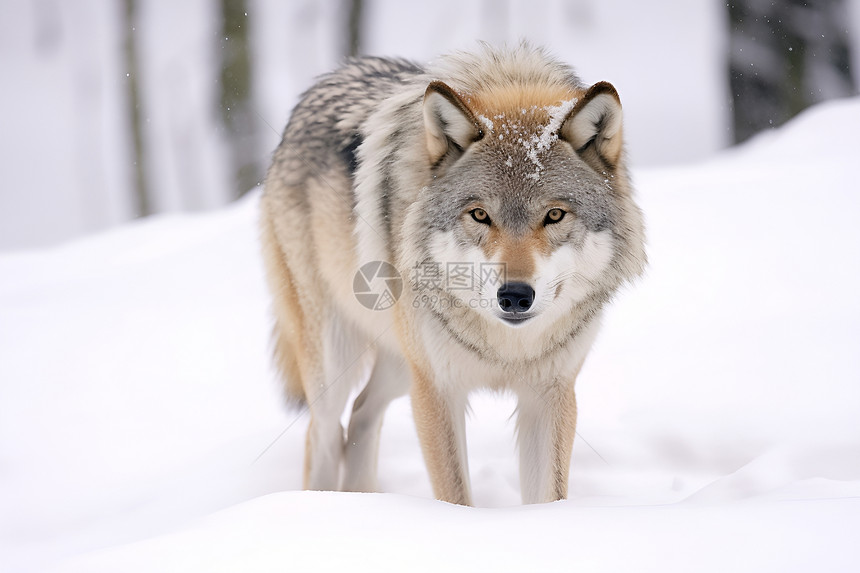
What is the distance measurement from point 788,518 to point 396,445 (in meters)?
2.43

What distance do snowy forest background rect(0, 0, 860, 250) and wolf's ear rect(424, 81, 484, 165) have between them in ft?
26.9

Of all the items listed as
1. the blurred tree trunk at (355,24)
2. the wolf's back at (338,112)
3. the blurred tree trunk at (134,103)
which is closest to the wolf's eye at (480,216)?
the wolf's back at (338,112)

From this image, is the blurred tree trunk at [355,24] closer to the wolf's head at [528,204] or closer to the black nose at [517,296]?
the wolf's head at [528,204]

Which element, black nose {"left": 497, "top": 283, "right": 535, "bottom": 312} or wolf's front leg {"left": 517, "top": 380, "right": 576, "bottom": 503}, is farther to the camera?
wolf's front leg {"left": 517, "top": 380, "right": 576, "bottom": 503}

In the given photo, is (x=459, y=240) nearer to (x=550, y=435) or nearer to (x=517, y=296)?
(x=517, y=296)

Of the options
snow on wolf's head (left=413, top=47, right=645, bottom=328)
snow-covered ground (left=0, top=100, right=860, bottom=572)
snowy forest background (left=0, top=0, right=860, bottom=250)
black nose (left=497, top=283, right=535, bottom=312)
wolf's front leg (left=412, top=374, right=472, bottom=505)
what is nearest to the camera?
snow-covered ground (left=0, top=100, right=860, bottom=572)

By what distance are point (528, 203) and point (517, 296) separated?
13.1 inches

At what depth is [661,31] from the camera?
587 inches

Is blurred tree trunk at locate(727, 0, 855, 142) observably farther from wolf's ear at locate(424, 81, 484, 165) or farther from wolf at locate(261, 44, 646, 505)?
wolf's ear at locate(424, 81, 484, 165)

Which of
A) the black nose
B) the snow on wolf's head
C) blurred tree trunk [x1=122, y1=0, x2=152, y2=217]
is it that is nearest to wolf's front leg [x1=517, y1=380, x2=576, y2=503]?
the snow on wolf's head

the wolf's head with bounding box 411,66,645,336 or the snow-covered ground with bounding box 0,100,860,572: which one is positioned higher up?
the wolf's head with bounding box 411,66,645,336

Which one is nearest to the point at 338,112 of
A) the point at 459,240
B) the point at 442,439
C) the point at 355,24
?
the point at 459,240

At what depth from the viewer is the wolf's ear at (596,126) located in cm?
222

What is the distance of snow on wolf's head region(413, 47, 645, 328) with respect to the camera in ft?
7.14
